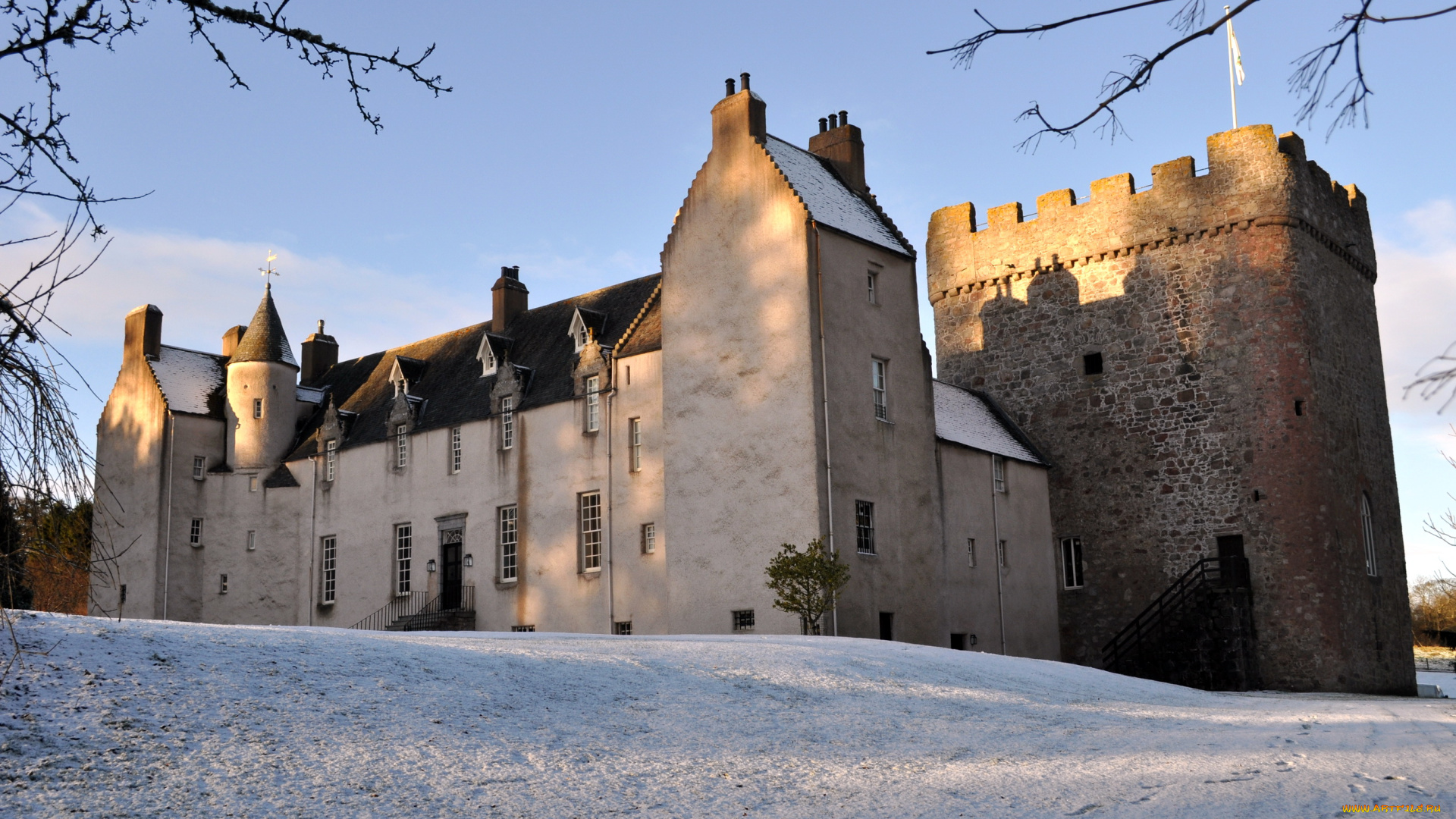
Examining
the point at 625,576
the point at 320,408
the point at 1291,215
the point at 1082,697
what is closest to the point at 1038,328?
the point at 1291,215

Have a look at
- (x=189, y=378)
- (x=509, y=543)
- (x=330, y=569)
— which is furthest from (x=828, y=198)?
(x=189, y=378)

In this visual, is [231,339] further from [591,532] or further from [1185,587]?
[1185,587]

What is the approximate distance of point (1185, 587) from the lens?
3055 centimetres

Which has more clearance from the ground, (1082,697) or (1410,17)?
(1410,17)

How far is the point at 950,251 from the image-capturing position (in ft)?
123

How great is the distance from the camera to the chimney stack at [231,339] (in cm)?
4425

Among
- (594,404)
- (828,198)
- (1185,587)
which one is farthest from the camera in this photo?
(594,404)

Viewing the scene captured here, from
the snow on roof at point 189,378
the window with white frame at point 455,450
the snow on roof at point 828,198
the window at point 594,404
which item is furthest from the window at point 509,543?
the snow on roof at point 189,378

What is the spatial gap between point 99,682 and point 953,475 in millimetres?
21888

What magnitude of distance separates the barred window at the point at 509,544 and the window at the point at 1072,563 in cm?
1382

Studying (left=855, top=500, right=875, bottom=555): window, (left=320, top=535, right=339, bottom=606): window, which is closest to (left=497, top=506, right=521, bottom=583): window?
(left=320, top=535, right=339, bottom=606): window

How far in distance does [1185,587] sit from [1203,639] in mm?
1591

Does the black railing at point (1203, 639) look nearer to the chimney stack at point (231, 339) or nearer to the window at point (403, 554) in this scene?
the window at point (403, 554)

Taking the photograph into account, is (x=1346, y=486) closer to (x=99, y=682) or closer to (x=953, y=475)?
(x=953, y=475)
